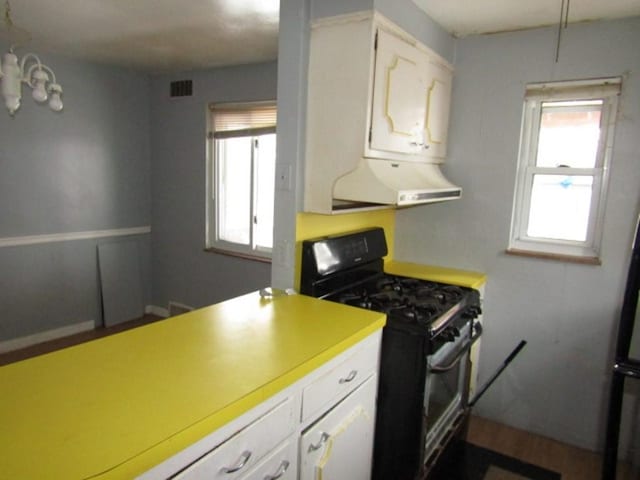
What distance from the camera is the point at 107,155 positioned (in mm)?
4051

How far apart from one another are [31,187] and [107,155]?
719 mm

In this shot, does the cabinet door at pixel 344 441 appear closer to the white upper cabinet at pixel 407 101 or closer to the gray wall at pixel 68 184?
the white upper cabinet at pixel 407 101

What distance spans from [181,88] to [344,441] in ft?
11.7

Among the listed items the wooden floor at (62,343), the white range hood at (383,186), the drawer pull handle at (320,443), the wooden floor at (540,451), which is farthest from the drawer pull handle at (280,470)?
the wooden floor at (62,343)

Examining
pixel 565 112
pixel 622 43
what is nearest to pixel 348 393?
pixel 565 112

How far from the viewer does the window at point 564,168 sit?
236 cm

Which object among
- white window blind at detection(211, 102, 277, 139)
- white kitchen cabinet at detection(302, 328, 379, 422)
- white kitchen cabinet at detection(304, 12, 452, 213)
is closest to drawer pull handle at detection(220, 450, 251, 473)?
white kitchen cabinet at detection(302, 328, 379, 422)

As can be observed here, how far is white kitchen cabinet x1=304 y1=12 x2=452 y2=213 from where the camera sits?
1.88m

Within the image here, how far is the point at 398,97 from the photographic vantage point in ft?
6.84

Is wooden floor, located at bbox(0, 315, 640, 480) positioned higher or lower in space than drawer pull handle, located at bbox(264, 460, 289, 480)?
lower

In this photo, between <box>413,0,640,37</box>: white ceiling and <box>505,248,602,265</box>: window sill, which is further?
<box>505,248,602,265</box>: window sill

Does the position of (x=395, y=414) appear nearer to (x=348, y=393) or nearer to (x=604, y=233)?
(x=348, y=393)

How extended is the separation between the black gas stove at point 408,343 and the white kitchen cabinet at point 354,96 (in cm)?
36

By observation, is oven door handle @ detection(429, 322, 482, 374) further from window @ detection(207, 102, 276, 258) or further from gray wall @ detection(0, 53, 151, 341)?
gray wall @ detection(0, 53, 151, 341)
